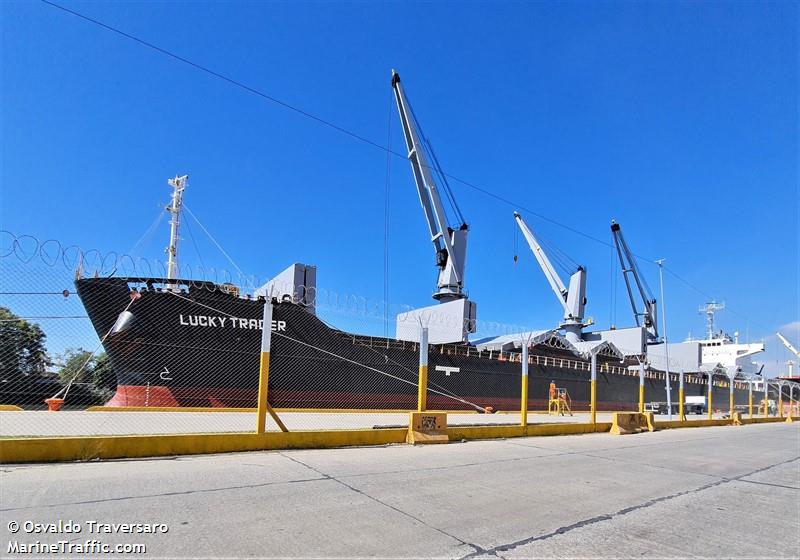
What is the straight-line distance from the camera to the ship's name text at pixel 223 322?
15514 millimetres

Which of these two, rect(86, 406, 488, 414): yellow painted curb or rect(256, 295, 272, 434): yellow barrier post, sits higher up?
rect(256, 295, 272, 434): yellow barrier post

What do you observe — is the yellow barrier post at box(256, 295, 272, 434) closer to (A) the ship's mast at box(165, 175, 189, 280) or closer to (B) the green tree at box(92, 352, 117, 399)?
(B) the green tree at box(92, 352, 117, 399)

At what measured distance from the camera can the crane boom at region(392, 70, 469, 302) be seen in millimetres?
29375

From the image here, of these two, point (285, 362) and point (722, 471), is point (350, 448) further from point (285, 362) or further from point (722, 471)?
point (285, 362)

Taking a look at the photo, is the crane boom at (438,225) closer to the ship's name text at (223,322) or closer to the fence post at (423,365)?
the ship's name text at (223,322)

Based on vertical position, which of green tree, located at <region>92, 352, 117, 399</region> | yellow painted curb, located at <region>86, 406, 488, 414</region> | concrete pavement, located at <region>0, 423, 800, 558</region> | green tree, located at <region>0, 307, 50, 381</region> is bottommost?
yellow painted curb, located at <region>86, 406, 488, 414</region>

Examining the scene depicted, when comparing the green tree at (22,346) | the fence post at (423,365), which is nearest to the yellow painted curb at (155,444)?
the fence post at (423,365)

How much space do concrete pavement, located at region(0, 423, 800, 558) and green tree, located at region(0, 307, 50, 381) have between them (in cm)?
265

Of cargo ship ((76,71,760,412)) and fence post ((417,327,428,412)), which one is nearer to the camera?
fence post ((417,327,428,412))

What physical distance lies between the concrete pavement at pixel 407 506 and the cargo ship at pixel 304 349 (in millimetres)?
2617

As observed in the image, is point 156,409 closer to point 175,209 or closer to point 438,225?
point 175,209

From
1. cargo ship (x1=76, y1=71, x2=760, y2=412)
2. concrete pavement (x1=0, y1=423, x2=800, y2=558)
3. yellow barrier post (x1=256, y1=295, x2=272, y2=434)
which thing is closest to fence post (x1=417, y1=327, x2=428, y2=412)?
cargo ship (x1=76, y1=71, x2=760, y2=412)

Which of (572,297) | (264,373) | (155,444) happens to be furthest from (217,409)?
(572,297)

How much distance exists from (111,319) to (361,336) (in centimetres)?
892
